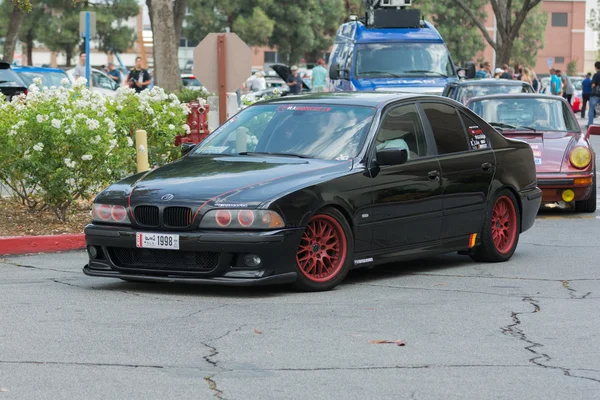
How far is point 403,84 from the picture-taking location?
25281mm

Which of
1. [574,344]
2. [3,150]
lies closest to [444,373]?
[574,344]

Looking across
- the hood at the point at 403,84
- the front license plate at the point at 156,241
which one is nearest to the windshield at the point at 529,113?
the front license plate at the point at 156,241

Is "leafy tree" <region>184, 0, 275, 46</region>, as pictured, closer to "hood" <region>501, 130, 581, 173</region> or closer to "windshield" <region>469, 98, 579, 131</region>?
"windshield" <region>469, 98, 579, 131</region>

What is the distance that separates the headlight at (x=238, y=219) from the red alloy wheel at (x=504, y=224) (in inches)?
117

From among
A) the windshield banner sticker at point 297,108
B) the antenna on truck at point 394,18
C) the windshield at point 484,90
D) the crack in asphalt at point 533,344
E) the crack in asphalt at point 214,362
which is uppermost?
the antenna on truck at point 394,18

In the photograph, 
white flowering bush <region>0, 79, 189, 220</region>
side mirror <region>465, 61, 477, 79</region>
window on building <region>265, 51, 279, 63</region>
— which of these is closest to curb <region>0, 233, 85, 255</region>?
white flowering bush <region>0, 79, 189, 220</region>

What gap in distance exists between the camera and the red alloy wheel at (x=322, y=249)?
8867 millimetres

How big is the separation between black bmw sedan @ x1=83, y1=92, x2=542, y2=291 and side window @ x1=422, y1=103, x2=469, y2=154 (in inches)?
0.5

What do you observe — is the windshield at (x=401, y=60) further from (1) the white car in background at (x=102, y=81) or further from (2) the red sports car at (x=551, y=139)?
(1) the white car in background at (x=102, y=81)

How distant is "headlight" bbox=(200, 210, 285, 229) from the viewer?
8508 millimetres

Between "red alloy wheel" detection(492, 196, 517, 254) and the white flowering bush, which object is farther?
the white flowering bush

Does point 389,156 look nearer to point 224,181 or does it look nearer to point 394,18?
point 224,181

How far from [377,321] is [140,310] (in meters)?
1.58

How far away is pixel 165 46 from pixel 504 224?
51.3 ft
